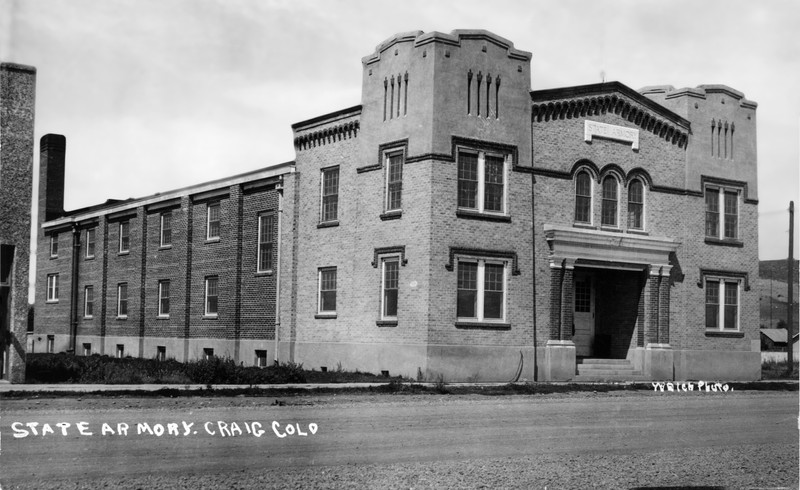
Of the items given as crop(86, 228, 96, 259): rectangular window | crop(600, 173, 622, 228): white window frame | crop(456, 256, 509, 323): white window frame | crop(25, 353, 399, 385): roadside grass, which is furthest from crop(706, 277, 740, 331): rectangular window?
crop(86, 228, 96, 259): rectangular window

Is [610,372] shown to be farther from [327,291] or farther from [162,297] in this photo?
[162,297]

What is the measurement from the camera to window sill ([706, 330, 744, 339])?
3456cm

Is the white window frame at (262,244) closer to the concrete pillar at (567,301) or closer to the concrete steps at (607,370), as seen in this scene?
the concrete pillar at (567,301)

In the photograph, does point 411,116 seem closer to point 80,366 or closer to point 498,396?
point 498,396

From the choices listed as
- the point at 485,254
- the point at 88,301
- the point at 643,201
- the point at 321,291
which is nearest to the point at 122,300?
the point at 88,301

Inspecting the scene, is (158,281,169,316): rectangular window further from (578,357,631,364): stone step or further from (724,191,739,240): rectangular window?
(724,191,739,240): rectangular window

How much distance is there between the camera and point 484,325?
29.4 m

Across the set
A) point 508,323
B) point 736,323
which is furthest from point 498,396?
point 736,323

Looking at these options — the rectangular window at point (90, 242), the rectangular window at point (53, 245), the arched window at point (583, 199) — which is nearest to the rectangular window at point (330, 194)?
the arched window at point (583, 199)

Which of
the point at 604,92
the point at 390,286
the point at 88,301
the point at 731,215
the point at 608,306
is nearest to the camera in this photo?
the point at 390,286

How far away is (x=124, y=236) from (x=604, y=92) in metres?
24.5

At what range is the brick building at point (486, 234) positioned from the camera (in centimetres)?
2917

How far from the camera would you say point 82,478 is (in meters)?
10.6

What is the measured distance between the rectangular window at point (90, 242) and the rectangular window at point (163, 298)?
8.11m
